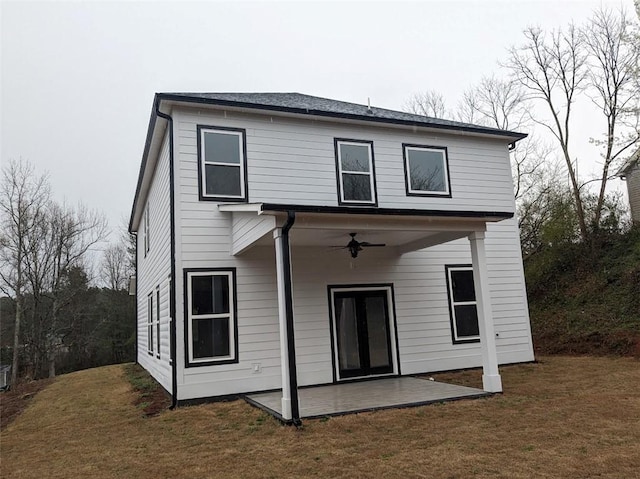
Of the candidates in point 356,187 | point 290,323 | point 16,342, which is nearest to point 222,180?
point 356,187

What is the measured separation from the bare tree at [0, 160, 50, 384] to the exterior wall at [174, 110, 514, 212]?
15.5 m

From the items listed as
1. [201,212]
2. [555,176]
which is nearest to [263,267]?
[201,212]

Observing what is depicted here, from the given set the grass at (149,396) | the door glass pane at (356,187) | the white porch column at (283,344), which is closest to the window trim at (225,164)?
the door glass pane at (356,187)

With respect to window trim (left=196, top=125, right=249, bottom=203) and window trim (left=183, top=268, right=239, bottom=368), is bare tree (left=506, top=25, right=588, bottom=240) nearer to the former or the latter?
window trim (left=196, top=125, right=249, bottom=203)

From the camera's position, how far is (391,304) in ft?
30.9

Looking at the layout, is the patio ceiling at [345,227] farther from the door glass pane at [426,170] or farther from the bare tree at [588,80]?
the bare tree at [588,80]

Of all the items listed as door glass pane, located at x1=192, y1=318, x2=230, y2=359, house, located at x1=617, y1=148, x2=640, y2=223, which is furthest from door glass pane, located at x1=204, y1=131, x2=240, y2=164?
house, located at x1=617, y1=148, x2=640, y2=223

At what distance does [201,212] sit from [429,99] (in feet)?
60.6

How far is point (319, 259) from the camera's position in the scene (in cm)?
899

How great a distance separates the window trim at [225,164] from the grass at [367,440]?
3490 mm

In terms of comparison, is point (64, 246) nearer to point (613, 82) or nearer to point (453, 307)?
point (453, 307)

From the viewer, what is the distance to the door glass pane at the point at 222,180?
27.5 feet

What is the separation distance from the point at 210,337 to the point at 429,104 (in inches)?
760

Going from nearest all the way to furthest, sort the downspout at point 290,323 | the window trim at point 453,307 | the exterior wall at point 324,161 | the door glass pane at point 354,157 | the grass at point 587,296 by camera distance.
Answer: the downspout at point 290,323, the exterior wall at point 324,161, the door glass pane at point 354,157, the window trim at point 453,307, the grass at point 587,296
